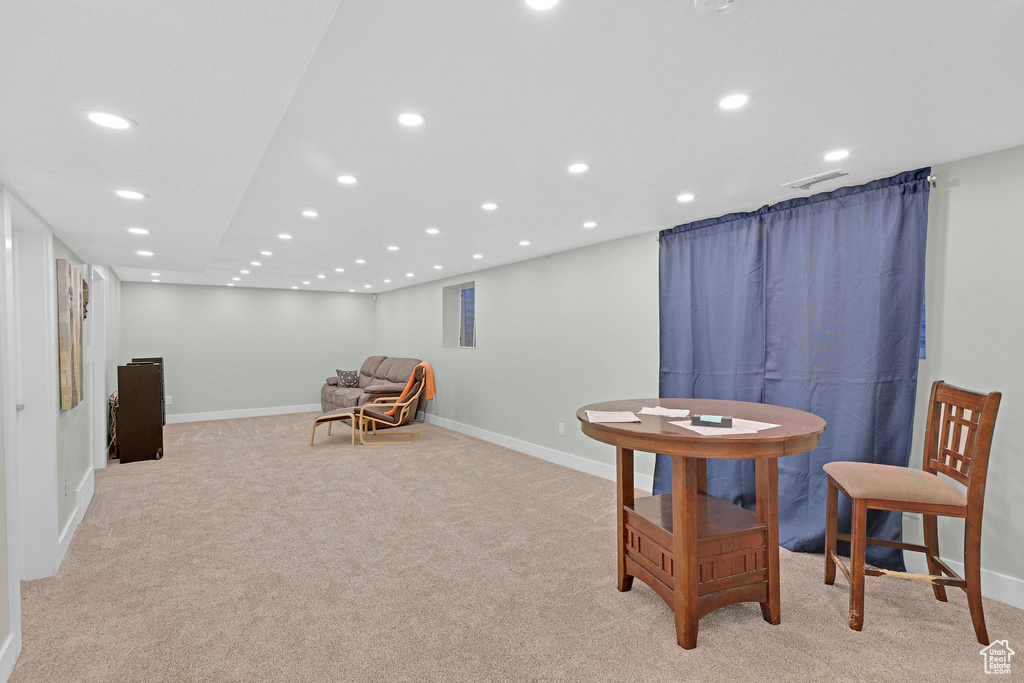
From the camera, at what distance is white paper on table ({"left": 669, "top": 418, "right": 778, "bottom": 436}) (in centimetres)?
197

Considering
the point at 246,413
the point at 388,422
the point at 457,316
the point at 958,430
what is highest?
the point at 457,316

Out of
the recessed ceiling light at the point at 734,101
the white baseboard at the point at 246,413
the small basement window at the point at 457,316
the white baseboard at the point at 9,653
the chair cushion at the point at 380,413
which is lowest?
the white baseboard at the point at 246,413

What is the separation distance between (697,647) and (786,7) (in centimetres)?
227

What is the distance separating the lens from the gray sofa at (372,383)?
7.05 metres

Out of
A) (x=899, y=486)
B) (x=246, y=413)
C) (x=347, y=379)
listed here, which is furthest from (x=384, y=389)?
(x=899, y=486)

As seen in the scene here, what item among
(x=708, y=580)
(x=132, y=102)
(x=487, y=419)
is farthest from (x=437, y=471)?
(x=132, y=102)

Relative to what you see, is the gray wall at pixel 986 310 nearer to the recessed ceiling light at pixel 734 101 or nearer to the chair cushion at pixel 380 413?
the recessed ceiling light at pixel 734 101

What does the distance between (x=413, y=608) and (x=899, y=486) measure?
7.35ft

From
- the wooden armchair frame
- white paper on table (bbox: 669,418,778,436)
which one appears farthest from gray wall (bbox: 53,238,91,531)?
white paper on table (bbox: 669,418,778,436)

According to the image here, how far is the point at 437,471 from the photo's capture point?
15.5 ft

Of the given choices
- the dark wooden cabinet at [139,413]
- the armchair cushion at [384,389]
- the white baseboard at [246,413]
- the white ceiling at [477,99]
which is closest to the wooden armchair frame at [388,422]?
the armchair cushion at [384,389]

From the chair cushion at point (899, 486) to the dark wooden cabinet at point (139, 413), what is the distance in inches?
238

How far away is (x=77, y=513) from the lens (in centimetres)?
340

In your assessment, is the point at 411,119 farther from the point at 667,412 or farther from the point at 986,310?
the point at 986,310
